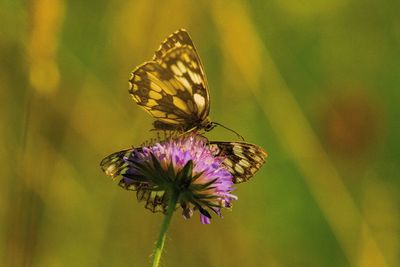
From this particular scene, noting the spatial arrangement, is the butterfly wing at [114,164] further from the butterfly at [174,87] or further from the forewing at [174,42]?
the forewing at [174,42]

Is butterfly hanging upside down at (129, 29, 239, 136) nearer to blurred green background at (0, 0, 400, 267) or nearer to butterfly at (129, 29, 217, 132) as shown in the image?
butterfly at (129, 29, 217, 132)

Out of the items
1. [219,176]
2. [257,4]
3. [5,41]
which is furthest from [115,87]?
[219,176]

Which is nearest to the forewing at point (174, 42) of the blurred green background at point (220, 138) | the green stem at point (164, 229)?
the green stem at point (164, 229)

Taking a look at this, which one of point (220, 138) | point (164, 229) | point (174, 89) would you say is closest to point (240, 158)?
point (174, 89)

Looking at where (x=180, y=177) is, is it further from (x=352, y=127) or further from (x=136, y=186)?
(x=352, y=127)

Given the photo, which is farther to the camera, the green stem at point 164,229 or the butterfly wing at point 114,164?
the butterfly wing at point 114,164

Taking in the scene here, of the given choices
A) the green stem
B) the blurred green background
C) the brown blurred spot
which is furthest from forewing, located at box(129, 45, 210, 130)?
the brown blurred spot
